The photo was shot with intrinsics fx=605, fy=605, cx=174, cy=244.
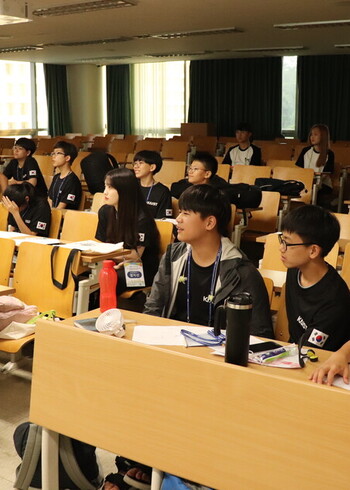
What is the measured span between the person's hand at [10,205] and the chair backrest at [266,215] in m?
2.17

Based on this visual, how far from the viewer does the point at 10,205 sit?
15.2 feet

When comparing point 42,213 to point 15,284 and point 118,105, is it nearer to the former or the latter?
point 15,284

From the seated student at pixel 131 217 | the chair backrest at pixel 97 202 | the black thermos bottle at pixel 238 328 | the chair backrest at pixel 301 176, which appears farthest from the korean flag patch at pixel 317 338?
the chair backrest at pixel 301 176

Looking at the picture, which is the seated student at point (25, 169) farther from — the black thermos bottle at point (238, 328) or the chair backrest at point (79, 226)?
the black thermos bottle at point (238, 328)

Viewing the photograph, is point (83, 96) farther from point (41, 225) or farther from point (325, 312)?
point (325, 312)

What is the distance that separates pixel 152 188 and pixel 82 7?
11.2ft

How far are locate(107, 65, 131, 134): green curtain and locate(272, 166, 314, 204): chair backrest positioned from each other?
9.98 m

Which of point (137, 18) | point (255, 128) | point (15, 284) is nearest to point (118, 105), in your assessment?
point (255, 128)

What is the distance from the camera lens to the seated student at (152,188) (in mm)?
4930

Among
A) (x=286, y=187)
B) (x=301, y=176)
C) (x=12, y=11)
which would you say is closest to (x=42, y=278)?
(x=286, y=187)

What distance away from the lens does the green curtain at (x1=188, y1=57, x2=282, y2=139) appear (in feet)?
46.1

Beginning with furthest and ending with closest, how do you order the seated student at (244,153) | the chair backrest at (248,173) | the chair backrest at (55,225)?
the seated student at (244,153) < the chair backrest at (248,173) < the chair backrest at (55,225)

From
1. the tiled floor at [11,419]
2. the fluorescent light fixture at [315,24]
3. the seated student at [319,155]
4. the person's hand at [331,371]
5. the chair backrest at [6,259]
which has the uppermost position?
the fluorescent light fixture at [315,24]

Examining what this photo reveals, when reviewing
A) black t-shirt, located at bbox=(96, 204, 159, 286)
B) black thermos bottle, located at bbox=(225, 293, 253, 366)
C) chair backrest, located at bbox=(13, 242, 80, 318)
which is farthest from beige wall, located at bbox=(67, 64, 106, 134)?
black thermos bottle, located at bbox=(225, 293, 253, 366)
